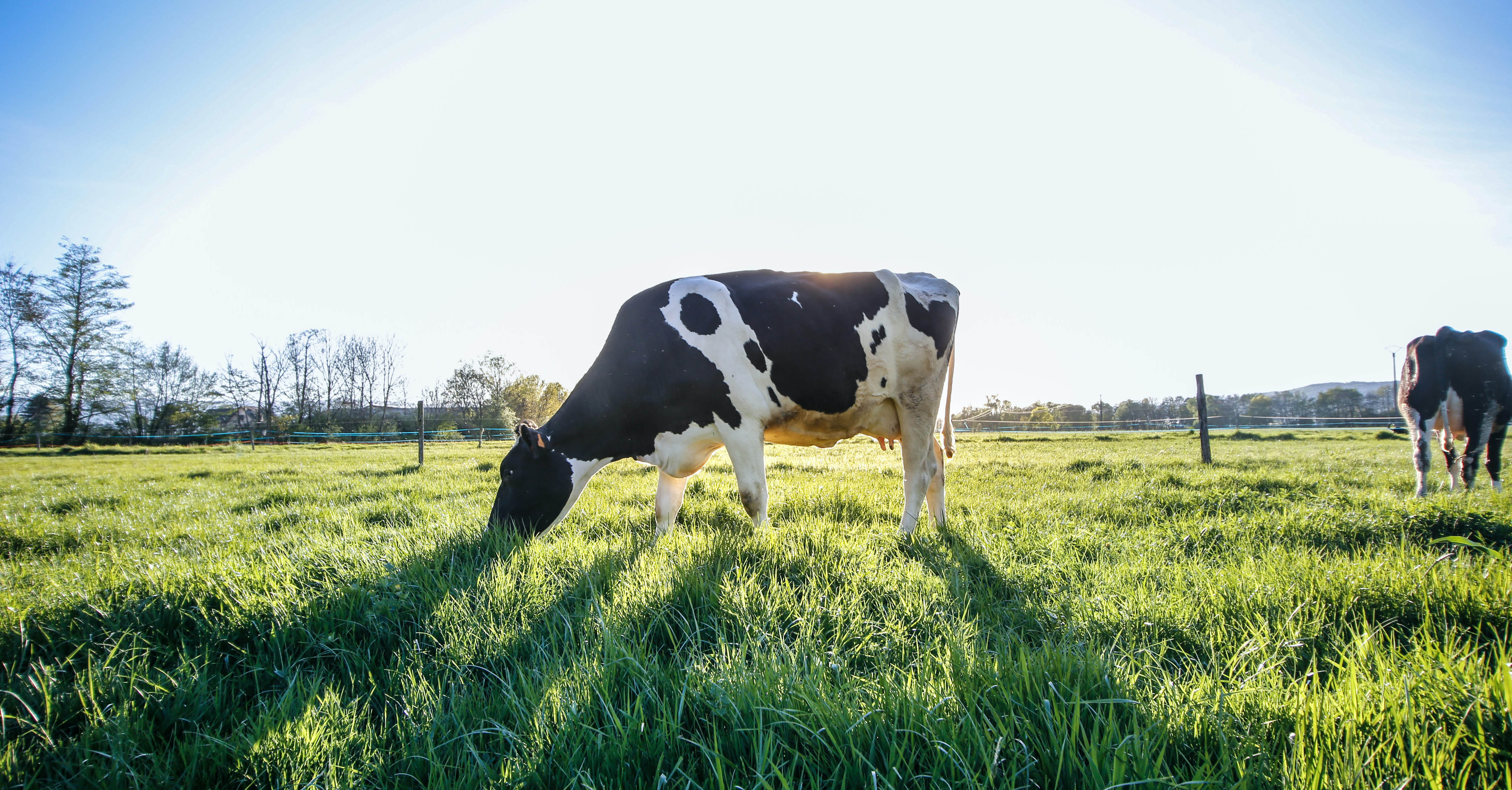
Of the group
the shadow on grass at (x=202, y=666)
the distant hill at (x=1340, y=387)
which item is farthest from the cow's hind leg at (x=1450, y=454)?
the distant hill at (x=1340, y=387)

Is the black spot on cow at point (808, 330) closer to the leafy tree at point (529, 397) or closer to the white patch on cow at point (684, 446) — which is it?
the white patch on cow at point (684, 446)

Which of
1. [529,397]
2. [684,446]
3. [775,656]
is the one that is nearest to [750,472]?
[684,446]

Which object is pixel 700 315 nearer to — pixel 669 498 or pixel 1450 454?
pixel 669 498

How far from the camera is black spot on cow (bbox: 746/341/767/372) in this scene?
15.8 ft

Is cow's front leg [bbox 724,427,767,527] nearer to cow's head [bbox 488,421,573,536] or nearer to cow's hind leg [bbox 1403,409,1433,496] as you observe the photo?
cow's head [bbox 488,421,573,536]

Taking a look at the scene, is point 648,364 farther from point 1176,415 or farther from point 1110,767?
point 1176,415

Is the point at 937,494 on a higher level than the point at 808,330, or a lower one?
lower

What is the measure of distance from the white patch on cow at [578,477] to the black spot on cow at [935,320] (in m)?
3.19

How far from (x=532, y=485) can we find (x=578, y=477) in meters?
0.37

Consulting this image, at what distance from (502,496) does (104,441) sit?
135ft

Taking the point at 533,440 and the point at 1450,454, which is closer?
the point at 533,440

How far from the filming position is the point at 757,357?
4.83 metres

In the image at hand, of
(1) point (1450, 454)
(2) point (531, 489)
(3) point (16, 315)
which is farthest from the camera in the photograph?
(3) point (16, 315)

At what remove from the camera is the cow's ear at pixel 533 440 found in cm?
463
